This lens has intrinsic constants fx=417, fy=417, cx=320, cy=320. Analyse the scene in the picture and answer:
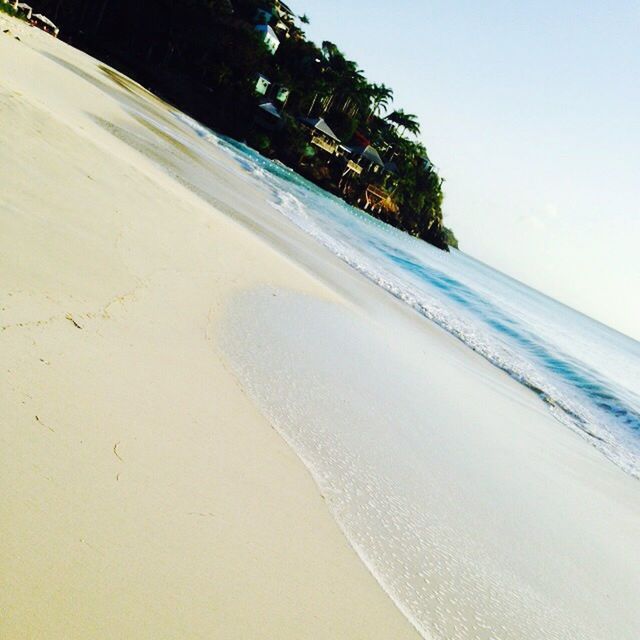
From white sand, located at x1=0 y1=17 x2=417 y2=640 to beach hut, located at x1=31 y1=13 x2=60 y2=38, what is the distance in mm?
27422

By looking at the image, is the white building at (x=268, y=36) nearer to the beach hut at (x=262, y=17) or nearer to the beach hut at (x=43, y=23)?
the beach hut at (x=262, y=17)

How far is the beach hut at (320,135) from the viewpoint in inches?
2001

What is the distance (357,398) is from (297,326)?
1450 millimetres

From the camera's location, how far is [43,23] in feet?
84.3

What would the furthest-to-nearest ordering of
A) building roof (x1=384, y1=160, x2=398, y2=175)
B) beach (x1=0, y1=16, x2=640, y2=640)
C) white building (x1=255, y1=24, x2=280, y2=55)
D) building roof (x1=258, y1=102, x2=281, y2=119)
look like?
1. building roof (x1=384, y1=160, x2=398, y2=175)
2. white building (x1=255, y1=24, x2=280, y2=55)
3. building roof (x1=258, y1=102, x2=281, y2=119)
4. beach (x1=0, y1=16, x2=640, y2=640)

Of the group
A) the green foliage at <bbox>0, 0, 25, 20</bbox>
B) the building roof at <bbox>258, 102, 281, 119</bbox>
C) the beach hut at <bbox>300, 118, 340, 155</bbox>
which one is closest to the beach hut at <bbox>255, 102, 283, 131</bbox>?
the building roof at <bbox>258, 102, 281, 119</bbox>

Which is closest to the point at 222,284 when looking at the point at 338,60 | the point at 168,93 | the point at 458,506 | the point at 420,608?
the point at 458,506

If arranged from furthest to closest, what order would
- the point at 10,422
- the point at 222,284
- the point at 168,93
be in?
the point at 168,93
the point at 222,284
the point at 10,422

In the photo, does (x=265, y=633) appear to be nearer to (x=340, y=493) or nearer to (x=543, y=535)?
(x=340, y=493)

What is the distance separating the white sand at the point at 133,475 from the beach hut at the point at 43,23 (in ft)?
90.0

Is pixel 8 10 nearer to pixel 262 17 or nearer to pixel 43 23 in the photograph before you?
pixel 43 23

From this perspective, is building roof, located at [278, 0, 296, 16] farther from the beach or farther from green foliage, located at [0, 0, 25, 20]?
the beach

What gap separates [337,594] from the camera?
2057mm

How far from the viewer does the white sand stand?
5.06 feet
